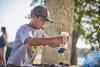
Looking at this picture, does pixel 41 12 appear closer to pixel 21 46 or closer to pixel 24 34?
pixel 24 34

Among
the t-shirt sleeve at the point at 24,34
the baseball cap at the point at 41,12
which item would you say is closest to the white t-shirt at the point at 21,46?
the t-shirt sleeve at the point at 24,34

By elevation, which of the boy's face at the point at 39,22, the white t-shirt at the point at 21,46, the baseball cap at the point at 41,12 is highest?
the baseball cap at the point at 41,12

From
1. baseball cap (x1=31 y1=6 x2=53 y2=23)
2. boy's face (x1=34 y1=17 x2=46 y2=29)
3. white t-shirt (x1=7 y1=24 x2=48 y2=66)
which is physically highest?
baseball cap (x1=31 y1=6 x2=53 y2=23)

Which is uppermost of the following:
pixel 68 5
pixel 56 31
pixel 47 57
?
pixel 68 5

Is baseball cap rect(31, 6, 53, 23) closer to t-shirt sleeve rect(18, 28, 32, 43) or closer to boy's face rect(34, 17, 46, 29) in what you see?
boy's face rect(34, 17, 46, 29)

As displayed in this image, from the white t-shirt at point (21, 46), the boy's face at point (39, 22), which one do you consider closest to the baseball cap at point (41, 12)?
the boy's face at point (39, 22)

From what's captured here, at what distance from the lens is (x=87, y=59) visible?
8.05 feet

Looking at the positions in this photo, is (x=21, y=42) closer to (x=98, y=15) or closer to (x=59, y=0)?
(x=59, y=0)

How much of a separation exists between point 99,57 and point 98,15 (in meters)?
17.9

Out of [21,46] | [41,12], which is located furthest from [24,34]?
[41,12]

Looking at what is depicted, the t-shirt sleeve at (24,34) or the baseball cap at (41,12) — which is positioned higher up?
the baseball cap at (41,12)

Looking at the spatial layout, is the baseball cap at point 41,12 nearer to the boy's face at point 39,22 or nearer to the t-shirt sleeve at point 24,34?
the boy's face at point 39,22

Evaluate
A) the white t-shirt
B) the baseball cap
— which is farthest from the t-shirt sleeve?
the baseball cap

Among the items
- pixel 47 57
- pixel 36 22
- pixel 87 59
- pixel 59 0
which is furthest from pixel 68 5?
pixel 87 59
